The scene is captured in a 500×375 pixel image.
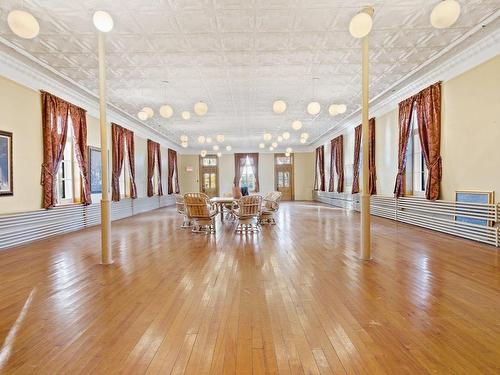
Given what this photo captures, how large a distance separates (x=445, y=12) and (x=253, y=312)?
409cm

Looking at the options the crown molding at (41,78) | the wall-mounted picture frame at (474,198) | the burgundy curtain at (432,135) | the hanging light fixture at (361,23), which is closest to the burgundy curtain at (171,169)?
the crown molding at (41,78)

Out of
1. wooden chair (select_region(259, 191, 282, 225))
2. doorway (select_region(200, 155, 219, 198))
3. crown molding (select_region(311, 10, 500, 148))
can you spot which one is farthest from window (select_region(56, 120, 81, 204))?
doorway (select_region(200, 155, 219, 198))

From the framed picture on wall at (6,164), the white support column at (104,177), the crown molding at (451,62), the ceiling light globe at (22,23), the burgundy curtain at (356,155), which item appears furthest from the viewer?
the burgundy curtain at (356,155)

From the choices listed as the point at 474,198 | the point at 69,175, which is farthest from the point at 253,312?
the point at 69,175

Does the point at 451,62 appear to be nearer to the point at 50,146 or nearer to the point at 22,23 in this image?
Answer: the point at 22,23

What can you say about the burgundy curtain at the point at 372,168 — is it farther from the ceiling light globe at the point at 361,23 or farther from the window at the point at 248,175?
the window at the point at 248,175

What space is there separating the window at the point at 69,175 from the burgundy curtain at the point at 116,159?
1668 mm

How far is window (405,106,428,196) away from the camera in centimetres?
795

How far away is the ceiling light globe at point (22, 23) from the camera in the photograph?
339 centimetres

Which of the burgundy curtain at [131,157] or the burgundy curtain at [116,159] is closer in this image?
the burgundy curtain at [116,159]

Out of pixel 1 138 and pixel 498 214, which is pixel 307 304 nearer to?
pixel 498 214

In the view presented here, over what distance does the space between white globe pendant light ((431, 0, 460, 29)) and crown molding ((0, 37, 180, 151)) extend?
21.9ft

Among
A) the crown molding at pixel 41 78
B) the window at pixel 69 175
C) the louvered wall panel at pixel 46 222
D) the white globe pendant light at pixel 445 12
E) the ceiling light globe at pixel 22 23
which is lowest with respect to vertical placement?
the louvered wall panel at pixel 46 222

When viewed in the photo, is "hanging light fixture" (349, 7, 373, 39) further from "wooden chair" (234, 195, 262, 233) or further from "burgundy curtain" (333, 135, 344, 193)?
"burgundy curtain" (333, 135, 344, 193)
